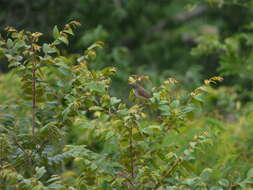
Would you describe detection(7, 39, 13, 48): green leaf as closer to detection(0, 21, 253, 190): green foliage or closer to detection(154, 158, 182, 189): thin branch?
detection(0, 21, 253, 190): green foliage

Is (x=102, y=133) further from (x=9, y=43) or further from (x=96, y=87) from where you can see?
(x=9, y=43)

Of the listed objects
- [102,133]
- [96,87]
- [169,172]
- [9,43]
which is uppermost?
[9,43]

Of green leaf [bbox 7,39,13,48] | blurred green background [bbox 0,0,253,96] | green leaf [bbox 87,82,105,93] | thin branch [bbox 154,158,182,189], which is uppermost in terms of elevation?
blurred green background [bbox 0,0,253,96]

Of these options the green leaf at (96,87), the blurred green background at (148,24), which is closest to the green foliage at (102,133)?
the green leaf at (96,87)

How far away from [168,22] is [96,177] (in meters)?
8.84

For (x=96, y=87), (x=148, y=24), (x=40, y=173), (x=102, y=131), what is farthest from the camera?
(x=148, y=24)

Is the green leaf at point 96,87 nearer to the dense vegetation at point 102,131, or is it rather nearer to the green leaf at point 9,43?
the dense vegetation at point 102,131

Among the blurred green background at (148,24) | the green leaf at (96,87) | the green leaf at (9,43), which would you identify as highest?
the blurred green background at (148,24)

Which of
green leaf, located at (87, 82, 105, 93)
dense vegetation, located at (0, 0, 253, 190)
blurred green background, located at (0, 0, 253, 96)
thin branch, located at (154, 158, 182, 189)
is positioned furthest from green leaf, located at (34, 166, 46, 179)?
blurred green background, located at (0, 0, 253, 96)

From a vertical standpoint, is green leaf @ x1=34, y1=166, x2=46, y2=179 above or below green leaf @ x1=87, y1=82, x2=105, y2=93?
below

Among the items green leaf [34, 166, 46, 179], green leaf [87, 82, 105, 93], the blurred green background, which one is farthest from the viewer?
the blurred green background

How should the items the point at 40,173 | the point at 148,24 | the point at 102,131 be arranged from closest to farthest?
the point at 40,173, the point at 102,131, the point at 148,24

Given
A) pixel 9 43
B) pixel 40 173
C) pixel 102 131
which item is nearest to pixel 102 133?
pixel 102 131

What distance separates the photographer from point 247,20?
34.3ft
